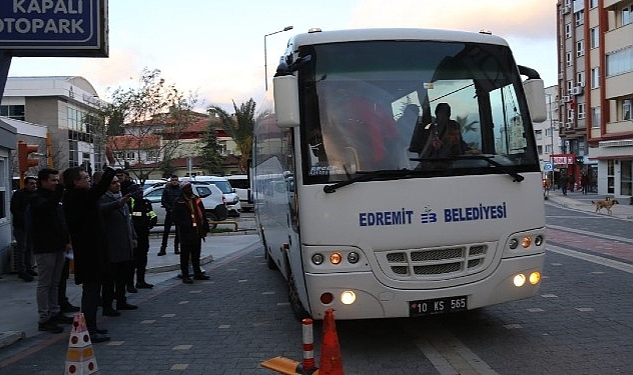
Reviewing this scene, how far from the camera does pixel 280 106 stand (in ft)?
19.5

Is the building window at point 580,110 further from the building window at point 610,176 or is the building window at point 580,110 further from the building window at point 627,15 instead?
the building window at point 627,15

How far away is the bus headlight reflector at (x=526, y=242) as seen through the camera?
6285 mm

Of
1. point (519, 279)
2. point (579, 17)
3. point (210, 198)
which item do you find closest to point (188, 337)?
point (519, 279)

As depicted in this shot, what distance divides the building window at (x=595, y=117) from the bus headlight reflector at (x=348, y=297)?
44525 millimetres

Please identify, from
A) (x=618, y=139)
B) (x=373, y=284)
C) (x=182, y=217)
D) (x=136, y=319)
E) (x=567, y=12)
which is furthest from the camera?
(x=567, y=12)

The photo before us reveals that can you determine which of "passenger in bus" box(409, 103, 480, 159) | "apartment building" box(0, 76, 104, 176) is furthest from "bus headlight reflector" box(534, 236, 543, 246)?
→ "apartment building" box(0, 76, 104, 176)

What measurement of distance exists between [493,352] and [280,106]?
3088mm

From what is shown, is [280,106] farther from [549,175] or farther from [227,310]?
[549,175]

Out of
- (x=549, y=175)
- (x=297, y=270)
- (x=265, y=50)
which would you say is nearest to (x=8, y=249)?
(x=297, y=270)

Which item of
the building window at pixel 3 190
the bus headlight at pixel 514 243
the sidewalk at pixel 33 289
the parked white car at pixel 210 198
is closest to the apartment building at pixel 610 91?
the parked white car at pixel 210 198

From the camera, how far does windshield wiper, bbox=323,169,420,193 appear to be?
19.3 feet

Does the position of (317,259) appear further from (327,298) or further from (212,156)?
(212,156)

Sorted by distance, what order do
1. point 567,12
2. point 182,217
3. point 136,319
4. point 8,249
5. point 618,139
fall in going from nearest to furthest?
point 136,319
point 182,217
point 8,249
point 618,139
point 567,12

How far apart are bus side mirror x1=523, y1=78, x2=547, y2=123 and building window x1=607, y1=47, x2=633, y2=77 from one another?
38831mm
